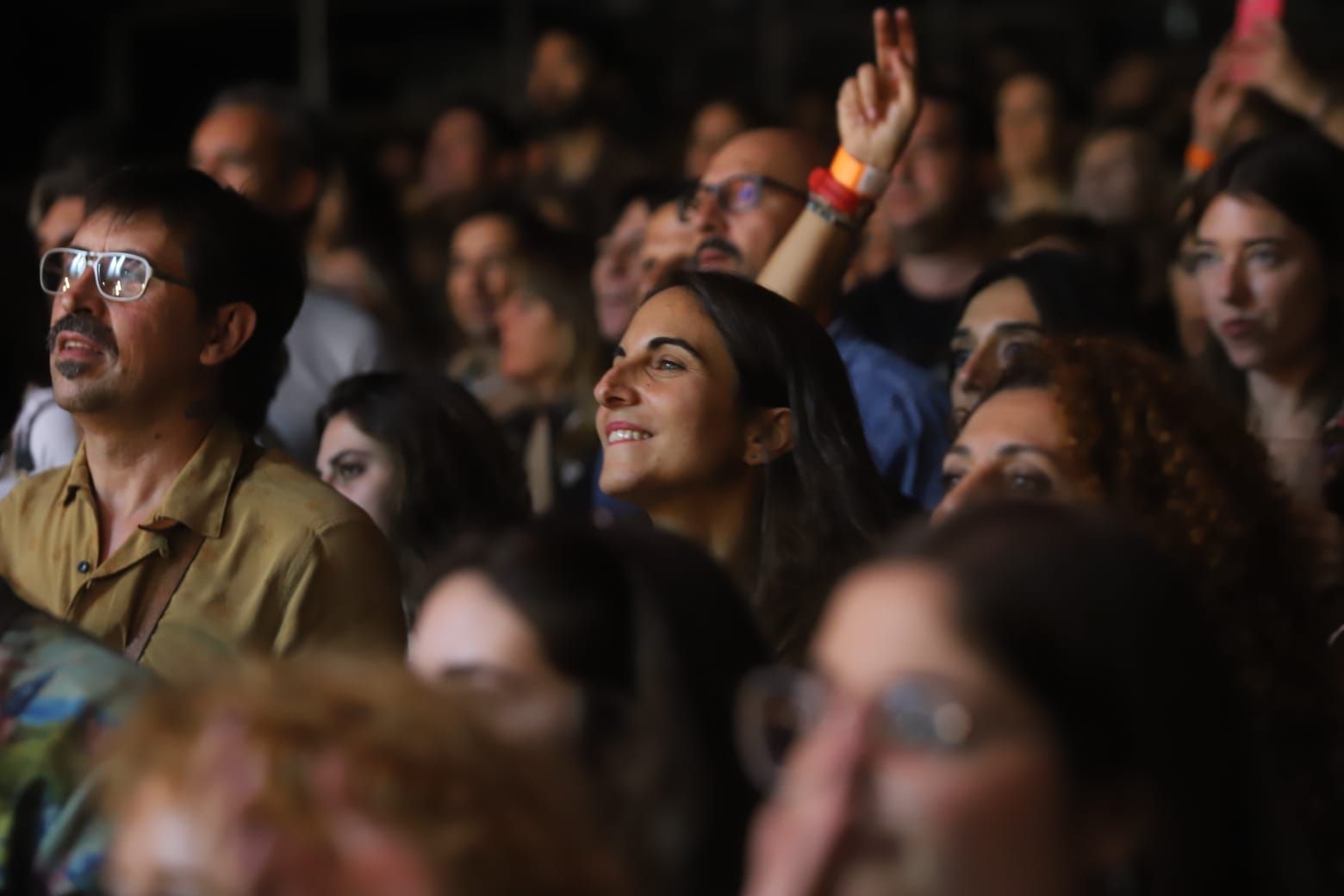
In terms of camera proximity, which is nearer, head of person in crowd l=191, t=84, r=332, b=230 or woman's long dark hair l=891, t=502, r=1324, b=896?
woman's long dark hair l=891, t=502, r=1324, b=896

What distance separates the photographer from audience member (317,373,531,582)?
12.5ft

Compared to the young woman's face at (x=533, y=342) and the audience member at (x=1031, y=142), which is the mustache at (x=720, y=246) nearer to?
the young woman's face at (x=533, y=342)

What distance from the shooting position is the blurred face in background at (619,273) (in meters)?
4.99

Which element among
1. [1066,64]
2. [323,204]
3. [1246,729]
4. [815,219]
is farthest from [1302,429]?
[1066,64]

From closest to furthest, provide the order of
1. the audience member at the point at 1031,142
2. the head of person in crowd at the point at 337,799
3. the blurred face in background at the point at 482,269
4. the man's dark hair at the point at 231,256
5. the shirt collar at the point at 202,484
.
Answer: the head of person in crowd at the point at 337,799, the shirt collar at the point at 202,484, the man's dark hair at the point at 231,256, the blurred face in background at the point at 482,269, the audience member at the point at 1031,142

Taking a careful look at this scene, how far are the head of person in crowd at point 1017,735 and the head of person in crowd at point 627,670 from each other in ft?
0.46

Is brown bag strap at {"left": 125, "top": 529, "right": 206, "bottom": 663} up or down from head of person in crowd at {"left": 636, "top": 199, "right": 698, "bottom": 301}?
down

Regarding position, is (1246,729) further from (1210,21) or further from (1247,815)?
(1210,21)

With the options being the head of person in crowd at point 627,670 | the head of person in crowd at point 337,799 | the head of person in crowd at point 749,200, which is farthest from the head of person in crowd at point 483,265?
the head of person in crowd at point 337,799

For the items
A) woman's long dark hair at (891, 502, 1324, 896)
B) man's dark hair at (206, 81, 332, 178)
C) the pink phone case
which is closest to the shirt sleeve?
woman's long dark hair at (891, 502, 1324, 896)

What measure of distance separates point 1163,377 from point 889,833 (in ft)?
4.23

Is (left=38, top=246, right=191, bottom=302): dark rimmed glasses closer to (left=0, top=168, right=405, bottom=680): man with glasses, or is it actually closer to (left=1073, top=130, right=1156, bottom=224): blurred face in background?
(left=0, top=168, right=405, bottom=680): man with glasses

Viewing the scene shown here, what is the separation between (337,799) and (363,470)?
262 centimetres

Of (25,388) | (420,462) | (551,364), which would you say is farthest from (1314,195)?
(25,388)
